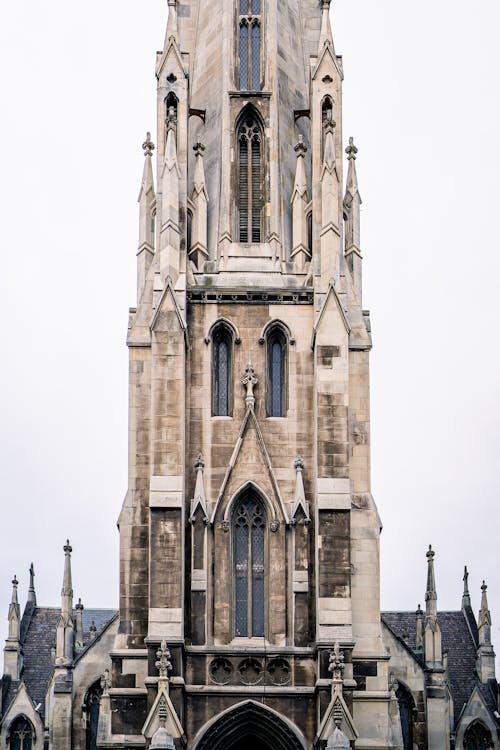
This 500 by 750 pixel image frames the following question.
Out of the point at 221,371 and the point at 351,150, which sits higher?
the point at 351,150

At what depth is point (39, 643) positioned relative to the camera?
70.2m

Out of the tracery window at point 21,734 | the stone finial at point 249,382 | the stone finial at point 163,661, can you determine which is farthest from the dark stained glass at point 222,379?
the tracery window at point 21,734

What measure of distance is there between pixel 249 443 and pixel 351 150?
9493 millimetres

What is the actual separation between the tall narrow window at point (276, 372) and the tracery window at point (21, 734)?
70.7ft

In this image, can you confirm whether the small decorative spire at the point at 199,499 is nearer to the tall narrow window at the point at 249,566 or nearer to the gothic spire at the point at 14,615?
the tall narrow window at the point at 249,566

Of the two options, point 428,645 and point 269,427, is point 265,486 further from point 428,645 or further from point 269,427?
point 428,645

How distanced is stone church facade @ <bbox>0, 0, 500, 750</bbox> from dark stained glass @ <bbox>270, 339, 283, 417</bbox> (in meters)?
0.06

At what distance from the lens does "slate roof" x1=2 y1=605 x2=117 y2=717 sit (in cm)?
6794

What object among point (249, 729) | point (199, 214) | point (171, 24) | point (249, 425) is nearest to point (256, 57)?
point (171, 24)

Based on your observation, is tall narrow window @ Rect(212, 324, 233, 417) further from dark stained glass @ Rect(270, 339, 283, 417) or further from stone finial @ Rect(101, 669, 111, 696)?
stone finial @ Rect(101, 669, 111, 696)

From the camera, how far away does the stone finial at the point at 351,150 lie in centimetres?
5362

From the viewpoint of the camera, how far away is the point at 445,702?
179 feet

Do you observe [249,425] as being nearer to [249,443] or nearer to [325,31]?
[249,443]

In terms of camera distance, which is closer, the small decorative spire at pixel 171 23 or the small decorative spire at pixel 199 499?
the small decorative spire at pixel 199 499
